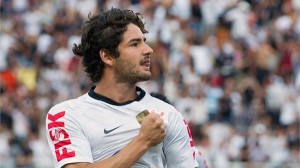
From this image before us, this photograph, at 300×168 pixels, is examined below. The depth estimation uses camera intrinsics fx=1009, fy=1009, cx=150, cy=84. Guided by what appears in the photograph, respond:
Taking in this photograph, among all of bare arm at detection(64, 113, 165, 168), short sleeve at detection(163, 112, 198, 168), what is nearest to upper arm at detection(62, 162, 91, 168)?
bare arm at detection(64, 113, 165, 168)

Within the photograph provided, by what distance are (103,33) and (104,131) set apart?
59 centimetres

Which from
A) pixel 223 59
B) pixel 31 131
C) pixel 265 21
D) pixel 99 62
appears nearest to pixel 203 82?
pixel 223 59

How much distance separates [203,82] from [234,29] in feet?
4.32

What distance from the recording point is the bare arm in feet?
17.6

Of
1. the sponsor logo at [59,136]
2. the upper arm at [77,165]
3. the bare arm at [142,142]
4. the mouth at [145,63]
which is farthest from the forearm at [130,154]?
the mouth at [145,63]

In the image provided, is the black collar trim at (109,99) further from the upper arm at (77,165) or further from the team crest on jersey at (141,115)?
the upper arm at (77,165)

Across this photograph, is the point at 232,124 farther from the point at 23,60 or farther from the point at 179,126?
the point at 179,126

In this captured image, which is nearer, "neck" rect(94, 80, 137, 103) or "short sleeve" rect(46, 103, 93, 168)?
"short sleeve" rect(46, 103, 93, 168)

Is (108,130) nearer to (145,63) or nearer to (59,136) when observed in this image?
(59,136)

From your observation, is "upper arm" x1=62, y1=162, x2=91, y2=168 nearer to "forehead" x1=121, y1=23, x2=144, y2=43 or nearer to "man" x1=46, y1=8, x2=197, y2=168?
"man" x1=46, y1=8, x2=197, y2=168

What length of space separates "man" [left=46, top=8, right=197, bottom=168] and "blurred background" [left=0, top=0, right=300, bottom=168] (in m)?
7.29

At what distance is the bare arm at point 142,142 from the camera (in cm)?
538

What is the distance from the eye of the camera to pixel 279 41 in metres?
15.8

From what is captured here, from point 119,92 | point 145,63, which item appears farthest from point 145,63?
point 119,92
